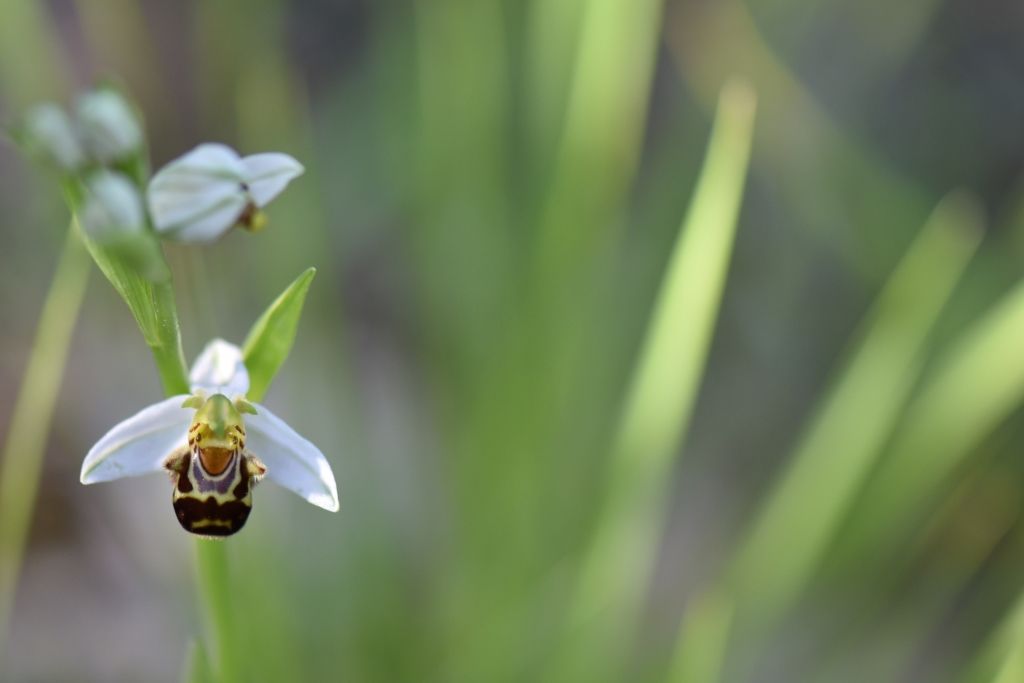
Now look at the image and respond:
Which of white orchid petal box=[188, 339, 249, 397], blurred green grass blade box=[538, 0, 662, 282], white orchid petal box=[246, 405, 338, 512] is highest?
blurred green grass blade box=[538, 0, 662, 282]

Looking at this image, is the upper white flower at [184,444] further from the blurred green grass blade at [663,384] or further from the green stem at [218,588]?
the blurred green grass blade at [663,384]

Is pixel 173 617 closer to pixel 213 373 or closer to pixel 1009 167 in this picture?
pixel 213 373

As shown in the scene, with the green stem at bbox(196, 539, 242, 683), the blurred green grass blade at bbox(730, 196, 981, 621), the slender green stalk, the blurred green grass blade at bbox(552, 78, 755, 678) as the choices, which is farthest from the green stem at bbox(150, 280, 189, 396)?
the blurred green grass blade at bbox(730, 196, 981, 621)

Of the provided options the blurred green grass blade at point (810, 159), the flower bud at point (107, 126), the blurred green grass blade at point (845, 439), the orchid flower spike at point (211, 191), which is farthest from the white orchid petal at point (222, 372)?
the blurred green grass blade at point (810, 159)

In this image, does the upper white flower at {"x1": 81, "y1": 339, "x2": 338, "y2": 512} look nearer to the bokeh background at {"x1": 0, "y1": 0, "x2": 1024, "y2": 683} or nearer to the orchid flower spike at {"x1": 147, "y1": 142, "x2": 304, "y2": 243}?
the orchid flower spike at {"x1": 147, "y1": 142, "x2": 304, "y2": 243}

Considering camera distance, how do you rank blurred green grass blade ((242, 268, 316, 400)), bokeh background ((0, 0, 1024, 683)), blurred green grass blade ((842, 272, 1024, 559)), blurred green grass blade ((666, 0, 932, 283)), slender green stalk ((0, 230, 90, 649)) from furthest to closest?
1. blurred green grass blade ((666, 0, 932, 283))
2. bokeh background ((0, 0, 1024, 683))
3. blurred green grass blade ((842, 272, 1024, 559))
4. slender green stalk ((0, 230, 90, 649))
5. blurred green grass blade ((242, 268, 316, 400))

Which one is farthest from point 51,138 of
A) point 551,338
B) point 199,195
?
point 551,338
